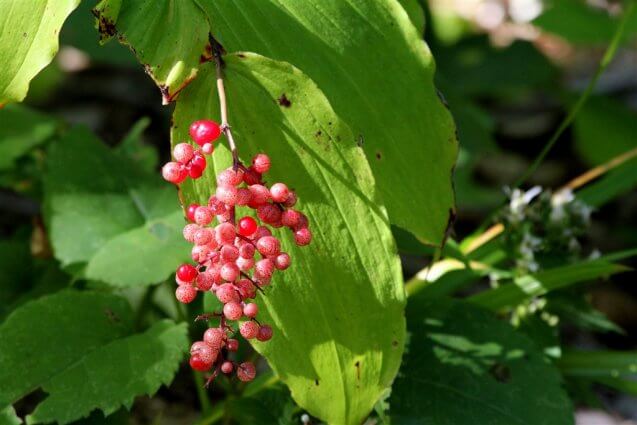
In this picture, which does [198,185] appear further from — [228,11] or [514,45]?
[514,45]

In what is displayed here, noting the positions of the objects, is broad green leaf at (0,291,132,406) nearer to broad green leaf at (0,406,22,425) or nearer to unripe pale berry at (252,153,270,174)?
broad green leaf at (0,406,22,425)

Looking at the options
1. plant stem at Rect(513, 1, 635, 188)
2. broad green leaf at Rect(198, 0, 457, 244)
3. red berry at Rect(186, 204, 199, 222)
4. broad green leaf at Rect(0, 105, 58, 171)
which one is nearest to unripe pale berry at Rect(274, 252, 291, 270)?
red berry at Rect(186, 204, 199, 222)

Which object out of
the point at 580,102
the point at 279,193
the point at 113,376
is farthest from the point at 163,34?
the point at 580,102

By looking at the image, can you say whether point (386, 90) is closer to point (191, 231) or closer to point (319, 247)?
point (319, 247)

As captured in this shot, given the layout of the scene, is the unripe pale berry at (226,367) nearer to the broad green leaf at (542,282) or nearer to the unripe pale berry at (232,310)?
the unripe pale berry at (232,310)

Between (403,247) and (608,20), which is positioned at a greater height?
(403,247)

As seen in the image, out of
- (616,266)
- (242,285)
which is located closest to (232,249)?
(242,285)

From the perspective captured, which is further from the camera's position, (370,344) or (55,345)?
(55,345)
